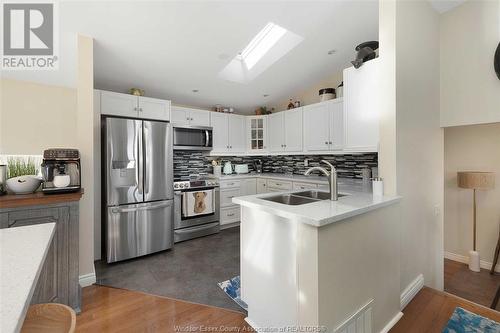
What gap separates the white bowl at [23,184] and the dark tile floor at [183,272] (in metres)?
1.16

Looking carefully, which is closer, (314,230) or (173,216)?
(314,230)

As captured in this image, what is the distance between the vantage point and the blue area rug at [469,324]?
5.37 ft

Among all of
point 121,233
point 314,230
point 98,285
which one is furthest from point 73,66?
point 314,230

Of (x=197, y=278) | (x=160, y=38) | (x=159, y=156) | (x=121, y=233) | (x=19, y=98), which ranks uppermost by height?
(x=160, y=38)

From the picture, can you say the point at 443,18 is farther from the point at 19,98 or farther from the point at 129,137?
the point at 19,98

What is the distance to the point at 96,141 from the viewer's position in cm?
280

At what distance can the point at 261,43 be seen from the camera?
10.7 ft

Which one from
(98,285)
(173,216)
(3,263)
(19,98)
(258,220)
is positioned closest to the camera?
(3,263)

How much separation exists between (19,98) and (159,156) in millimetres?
1913

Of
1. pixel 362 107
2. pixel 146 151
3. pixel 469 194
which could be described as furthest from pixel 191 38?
pixel 469 194

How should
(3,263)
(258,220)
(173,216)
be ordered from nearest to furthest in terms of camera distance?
1. (3,263)
2. (258,220)
3. (173,216)

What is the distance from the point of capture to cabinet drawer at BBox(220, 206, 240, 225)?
399cm

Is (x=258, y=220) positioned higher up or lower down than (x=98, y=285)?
higher up

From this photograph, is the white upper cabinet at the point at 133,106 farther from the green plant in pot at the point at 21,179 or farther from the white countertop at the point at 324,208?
the white countertop at the point at 324,208
